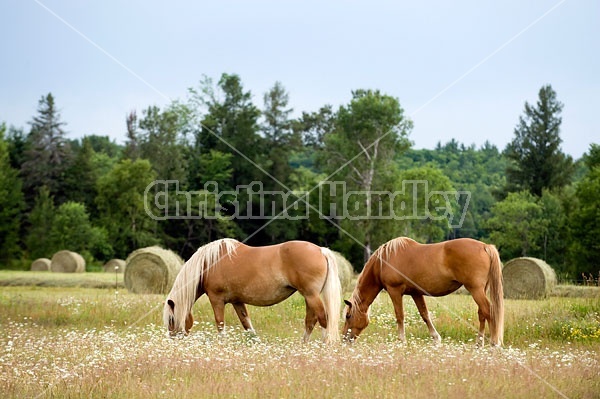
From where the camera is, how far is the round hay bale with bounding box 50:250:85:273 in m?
33.6

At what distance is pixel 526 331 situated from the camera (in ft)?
37.9

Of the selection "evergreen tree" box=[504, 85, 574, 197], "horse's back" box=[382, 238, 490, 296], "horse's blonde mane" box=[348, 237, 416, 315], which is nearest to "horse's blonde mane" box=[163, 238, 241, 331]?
"horse's blonde mane" box=[348, 237, 416, 315]

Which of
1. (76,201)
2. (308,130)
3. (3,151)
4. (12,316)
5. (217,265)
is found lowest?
(12,316)

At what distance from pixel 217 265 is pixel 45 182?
42185mm

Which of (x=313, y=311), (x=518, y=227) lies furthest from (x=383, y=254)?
(x=518, y=227)

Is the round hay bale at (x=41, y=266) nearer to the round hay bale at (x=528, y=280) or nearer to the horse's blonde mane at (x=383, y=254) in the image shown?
the round hay bale at (x=528, y=280)

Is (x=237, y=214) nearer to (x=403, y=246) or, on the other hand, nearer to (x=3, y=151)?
(x=3, y=151)

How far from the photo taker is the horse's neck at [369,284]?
11156 millimetres

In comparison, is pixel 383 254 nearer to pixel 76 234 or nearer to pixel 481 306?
pixel 481 306

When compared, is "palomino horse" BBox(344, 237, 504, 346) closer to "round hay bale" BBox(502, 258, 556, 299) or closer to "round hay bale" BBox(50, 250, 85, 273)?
"round hay bale" BBox(502, 258, 556, 299)

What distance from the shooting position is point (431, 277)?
420 inches

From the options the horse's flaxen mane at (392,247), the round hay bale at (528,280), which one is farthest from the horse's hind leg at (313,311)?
the round hay bale at (528,280)

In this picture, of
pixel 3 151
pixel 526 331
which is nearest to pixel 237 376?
pixel 526 331

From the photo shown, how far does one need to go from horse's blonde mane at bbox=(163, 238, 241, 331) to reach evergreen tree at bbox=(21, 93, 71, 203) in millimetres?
40196
